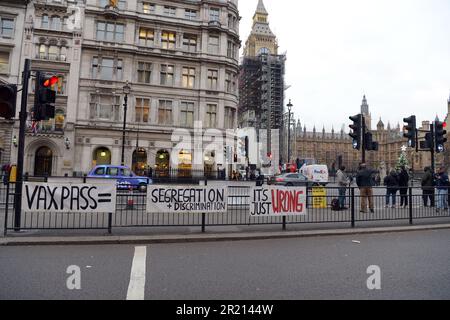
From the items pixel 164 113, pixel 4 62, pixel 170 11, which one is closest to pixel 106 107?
pixel 164 113

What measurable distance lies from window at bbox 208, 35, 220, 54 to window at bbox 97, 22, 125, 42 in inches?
402

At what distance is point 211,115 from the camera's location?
36844 millimetres

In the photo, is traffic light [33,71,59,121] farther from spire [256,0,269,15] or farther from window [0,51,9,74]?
spire [256,0,269,15]

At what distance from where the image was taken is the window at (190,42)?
121 ft

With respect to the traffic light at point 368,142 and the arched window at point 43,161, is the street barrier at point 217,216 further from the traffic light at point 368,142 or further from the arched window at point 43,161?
the arched window at point 43,161

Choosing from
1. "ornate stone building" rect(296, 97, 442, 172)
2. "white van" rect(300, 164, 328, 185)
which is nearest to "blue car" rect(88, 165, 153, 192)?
"white van" rect(300, 164, 328, 185)

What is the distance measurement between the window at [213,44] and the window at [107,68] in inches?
424

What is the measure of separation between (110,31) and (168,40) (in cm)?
657

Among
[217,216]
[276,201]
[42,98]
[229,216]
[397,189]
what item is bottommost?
[229,216]

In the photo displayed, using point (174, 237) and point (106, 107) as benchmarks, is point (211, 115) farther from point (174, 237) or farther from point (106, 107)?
point (174, 237)

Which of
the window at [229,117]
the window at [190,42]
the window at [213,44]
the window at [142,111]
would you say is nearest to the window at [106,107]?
the window at [142,111]

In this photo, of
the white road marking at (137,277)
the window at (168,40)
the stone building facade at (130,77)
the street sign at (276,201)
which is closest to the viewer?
the white road marking at (137,277)
